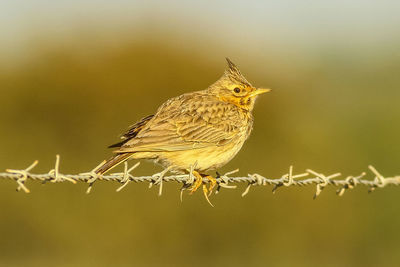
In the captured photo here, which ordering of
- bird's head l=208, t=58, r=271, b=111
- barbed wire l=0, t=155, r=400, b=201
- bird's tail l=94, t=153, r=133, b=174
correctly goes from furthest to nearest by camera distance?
bird's head l=208, t=58, r=271, b=111, bird's tail l=94, t=153, r=133, b=174, barbed wire l=0, t=155, r=400, b=201

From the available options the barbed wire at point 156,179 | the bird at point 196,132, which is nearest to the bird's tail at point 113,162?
the bird at point 196,132

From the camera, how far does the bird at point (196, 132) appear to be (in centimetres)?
884

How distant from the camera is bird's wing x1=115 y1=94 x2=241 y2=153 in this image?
29.1 feet

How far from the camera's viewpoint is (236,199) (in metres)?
17.0

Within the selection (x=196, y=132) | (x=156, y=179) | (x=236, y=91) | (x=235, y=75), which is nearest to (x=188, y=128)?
(x=196, y=132)

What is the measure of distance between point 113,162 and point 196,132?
145cm

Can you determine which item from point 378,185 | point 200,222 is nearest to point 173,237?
point 200,222

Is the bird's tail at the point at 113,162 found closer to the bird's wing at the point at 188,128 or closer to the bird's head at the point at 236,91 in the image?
the bird's wing at the point at 188,128

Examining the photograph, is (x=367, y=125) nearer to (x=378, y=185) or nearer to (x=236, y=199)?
(x=236, y=199)

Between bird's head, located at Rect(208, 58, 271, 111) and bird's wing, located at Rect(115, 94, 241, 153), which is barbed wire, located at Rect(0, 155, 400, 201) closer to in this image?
bird's wing, located at Rect(115, 94, 241, 153)

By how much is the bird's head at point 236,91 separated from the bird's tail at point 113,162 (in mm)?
2295

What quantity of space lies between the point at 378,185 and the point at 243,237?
10549mm

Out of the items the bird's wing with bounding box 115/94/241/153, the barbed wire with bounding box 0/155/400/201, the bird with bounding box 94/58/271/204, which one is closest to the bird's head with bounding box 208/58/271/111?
the bird with bounding box 94/58/271/204

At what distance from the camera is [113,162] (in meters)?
8.35
